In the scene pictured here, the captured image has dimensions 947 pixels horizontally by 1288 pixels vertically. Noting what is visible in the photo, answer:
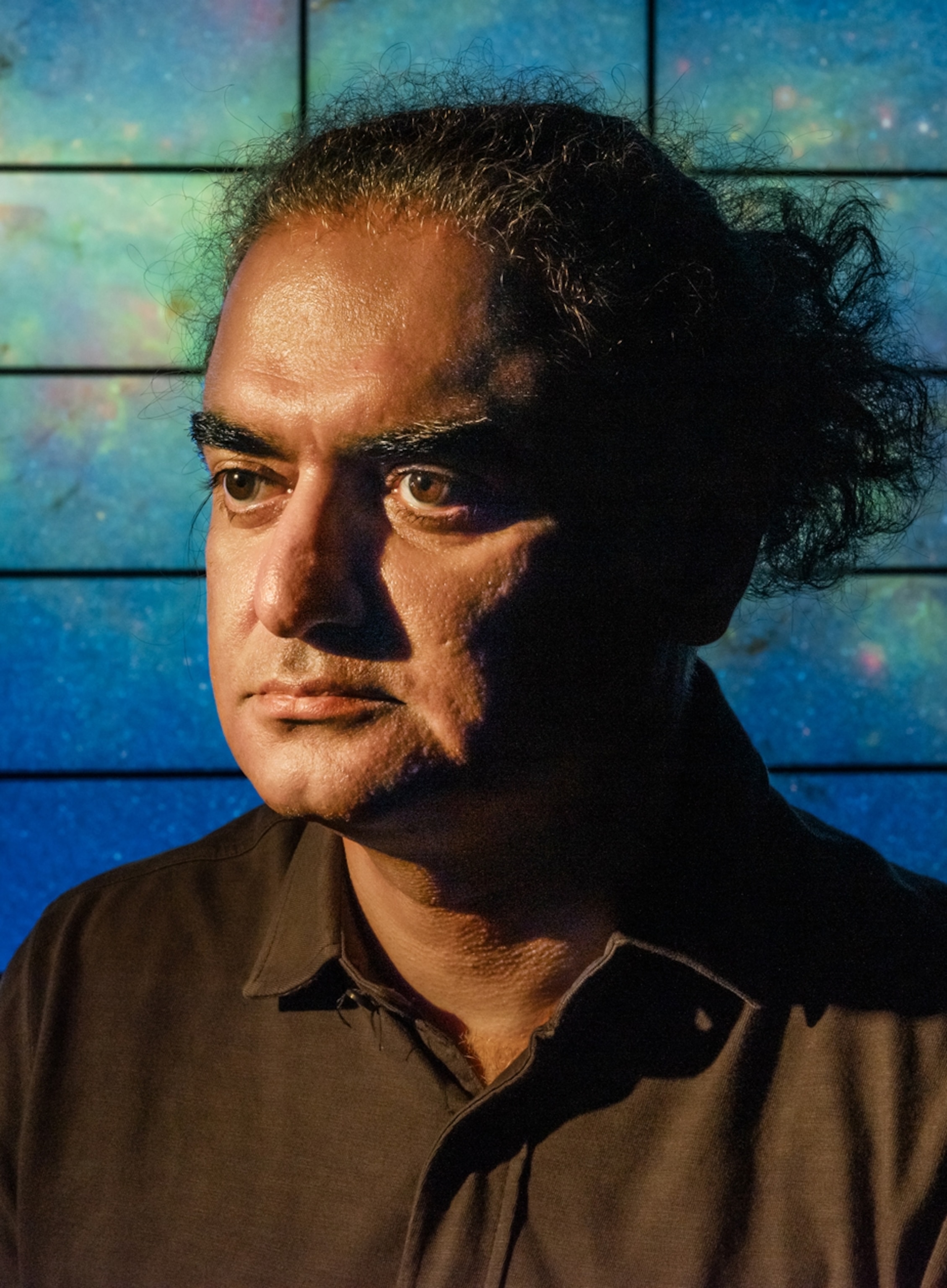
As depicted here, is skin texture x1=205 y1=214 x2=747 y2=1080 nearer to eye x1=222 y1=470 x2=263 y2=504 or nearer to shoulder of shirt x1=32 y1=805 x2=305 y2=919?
eye x1=222 y1=470 x2=263 y2=504

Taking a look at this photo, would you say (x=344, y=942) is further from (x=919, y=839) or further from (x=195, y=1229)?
(x=919, y=839)

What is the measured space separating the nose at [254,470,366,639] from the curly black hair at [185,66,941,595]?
210mm

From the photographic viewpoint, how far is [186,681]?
2357 mm

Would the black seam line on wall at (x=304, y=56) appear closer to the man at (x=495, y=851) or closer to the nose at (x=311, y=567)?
the man at (x=495, y=851)

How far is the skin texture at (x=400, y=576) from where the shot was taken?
977mm

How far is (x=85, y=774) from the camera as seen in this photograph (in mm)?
2350

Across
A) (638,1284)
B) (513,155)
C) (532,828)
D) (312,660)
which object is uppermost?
(513,155)

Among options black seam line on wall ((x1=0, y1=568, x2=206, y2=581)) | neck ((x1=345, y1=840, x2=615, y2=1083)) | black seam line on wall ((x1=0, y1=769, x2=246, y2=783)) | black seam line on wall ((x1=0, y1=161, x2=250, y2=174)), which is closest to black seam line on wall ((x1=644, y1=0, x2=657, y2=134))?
black seam line on wall ((x1=0, y1=161, x2=250, y2=174))

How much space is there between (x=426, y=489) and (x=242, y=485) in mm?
184

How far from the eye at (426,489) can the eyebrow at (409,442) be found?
0.06 feet

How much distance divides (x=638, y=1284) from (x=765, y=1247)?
0.11 metres

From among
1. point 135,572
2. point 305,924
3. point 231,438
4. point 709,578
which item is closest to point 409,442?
point 231,438

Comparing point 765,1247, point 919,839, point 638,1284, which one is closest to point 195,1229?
point 638,1284

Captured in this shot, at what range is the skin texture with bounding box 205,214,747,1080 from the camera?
38.4 inches
